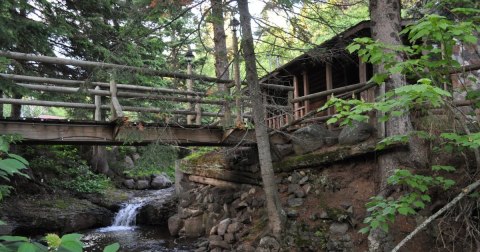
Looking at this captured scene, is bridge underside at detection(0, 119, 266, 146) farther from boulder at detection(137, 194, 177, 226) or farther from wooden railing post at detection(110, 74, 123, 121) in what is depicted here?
boulder at detection(137, 194, 177, 226)

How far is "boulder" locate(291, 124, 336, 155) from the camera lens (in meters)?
8.44

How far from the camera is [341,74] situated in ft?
44.3

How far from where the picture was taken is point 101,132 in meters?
8.20

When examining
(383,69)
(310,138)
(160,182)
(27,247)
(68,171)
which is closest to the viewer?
(27,247)

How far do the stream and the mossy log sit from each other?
330cm

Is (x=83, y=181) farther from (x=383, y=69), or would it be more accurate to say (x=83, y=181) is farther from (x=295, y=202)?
(x=383, y=69)

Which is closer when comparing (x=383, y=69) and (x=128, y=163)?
(x=383, y=69)

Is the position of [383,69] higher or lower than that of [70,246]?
higher

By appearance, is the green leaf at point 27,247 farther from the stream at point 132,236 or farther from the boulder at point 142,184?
the boulder at point 142,184

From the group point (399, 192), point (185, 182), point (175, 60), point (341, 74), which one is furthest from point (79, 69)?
point (399, 192)

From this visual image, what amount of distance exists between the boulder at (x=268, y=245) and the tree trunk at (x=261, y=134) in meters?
0.13

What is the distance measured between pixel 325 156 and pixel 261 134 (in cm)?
137

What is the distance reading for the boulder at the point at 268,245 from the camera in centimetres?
692

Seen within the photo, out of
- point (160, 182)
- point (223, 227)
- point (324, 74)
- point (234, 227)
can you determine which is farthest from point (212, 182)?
point (160, 182)
